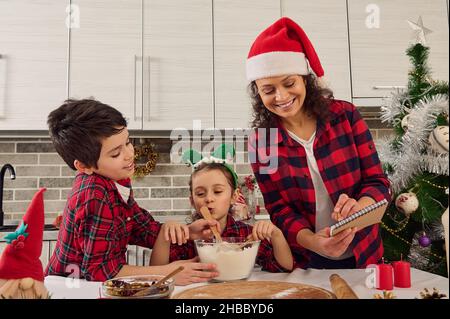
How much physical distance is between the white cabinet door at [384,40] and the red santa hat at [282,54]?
129cm

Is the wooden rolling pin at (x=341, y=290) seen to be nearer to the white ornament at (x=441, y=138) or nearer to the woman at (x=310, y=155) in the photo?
the white ornament at (x=441, y=138)

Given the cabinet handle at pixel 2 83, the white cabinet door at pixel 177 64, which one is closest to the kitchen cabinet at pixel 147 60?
the white cabinet door at pixel 177 64

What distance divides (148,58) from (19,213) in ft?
3.74

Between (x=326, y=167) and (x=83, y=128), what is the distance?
0.64m

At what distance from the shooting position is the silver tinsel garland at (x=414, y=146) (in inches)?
46.3

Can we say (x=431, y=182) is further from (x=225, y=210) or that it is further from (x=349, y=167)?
(x=225, y=210)

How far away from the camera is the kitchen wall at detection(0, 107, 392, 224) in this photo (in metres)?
2.36

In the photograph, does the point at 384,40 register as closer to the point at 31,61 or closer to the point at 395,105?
the point at 395,105

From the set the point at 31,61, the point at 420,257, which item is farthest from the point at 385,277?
the point at 31,61

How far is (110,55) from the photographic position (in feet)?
7.25

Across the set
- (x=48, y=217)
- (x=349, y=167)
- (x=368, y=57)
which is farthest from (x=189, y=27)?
(x=349, y=167)

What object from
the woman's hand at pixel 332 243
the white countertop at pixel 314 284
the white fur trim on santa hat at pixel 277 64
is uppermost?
the white fur trim on santa hat at pixel 277 64
